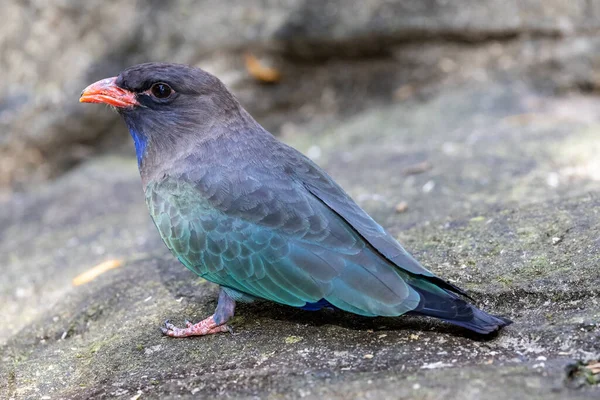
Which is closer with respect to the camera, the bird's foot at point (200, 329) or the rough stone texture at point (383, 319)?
the rough stone texture at point (383, 319)

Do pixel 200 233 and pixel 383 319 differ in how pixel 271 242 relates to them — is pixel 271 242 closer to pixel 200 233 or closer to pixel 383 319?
pixel 200 233

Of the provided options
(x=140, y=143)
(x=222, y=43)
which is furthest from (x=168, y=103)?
(x=222, y=43)

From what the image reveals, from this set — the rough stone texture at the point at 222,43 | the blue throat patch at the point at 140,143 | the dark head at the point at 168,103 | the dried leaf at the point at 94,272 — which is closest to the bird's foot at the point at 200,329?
the dark head at the point at 168,103

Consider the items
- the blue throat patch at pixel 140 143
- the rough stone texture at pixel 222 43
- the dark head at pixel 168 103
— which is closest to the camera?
the dark head at pixel 168 103

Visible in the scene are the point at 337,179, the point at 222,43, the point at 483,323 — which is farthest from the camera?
the point at 222,43

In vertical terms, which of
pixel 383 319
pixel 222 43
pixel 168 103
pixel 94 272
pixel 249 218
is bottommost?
pixel 383 319

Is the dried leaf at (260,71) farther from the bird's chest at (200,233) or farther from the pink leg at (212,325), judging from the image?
the pink leg at (212,325)
